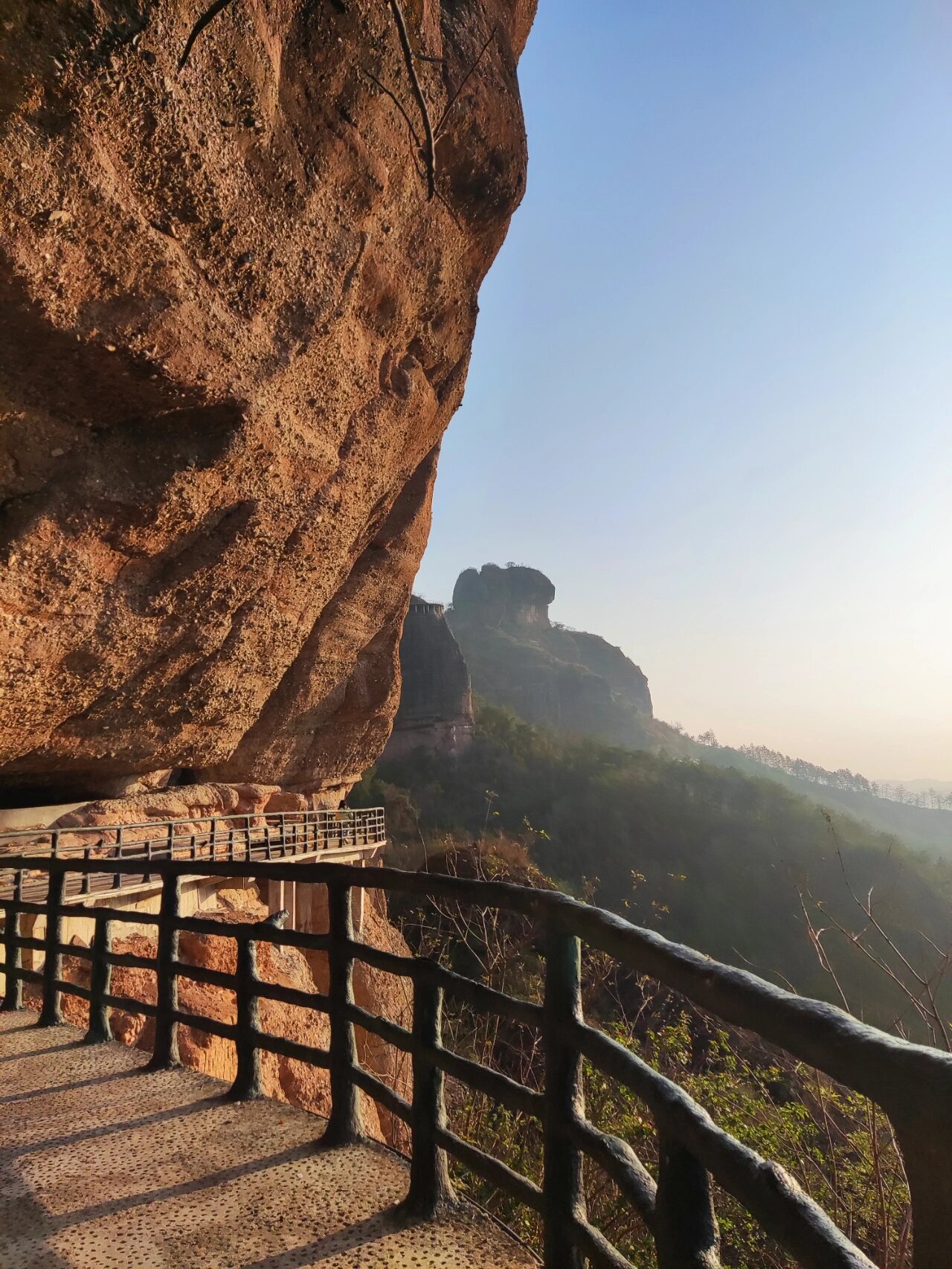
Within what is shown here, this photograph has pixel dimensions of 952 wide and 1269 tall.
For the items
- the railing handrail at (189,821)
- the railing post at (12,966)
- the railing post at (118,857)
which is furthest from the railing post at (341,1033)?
the railing post at (118,857)

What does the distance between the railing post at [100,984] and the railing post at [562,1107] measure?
129 inches

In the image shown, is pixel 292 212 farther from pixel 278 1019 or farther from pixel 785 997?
pixel 278 1019

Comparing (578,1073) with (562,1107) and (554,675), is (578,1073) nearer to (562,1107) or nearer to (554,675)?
(562,1107)

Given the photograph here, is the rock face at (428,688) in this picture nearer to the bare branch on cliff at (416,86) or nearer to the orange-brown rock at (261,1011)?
the orange-brown rock at (261,1011)

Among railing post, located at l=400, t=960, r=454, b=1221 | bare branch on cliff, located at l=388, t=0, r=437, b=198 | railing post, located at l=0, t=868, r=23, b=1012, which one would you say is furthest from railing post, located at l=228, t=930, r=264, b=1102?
bare branch on cliff, located at l=388, t=0, r=437, b=198

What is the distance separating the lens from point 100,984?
14.0 feet

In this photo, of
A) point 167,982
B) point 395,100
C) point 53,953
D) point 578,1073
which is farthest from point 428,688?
point 578,1073

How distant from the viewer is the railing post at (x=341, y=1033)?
8.88 ft

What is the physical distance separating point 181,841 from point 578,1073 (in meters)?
11.8

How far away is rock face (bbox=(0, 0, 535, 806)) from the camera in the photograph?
5.99m

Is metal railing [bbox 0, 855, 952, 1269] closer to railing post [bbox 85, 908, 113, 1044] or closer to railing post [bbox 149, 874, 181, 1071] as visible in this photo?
railing post [bbox 149, 874, 181, 1071]

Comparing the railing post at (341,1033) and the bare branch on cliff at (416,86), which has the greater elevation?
the bare branch on cliff at (416,86)

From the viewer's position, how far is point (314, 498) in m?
10.6

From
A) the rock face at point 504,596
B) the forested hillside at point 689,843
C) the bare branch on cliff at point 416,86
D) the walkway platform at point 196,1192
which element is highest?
the rock face at point 504,596
